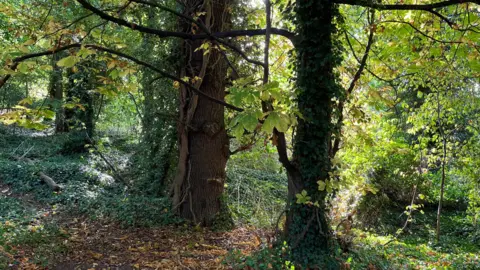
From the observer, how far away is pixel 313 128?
3793 mm

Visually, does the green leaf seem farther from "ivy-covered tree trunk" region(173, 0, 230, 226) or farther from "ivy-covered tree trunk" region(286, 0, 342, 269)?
"ivy-covered tree trunk" region(173, 0, 230, 226)

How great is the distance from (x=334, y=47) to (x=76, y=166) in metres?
8.93

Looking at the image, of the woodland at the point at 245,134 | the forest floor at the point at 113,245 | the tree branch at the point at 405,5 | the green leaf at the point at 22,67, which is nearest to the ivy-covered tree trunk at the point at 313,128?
the woodland at the point at 245,134

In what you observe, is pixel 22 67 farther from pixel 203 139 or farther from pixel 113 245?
pixel 203 139

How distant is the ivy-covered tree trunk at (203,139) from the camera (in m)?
6.14

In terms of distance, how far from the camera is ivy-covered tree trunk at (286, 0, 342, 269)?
366 cm

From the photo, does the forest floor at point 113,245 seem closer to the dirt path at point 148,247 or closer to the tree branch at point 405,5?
the dirt path at point 148,247

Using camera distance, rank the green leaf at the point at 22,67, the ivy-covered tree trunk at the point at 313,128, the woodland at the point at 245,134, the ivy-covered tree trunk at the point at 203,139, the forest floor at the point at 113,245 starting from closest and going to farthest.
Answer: the green leaf at the point at 22,67 → the woodland at the point at 245,134 → the ivy-covered tree trunk at the point at 313,128 → the forest floor at the point at 113,245 → the ivy-covered tree trunk at the point at 203,139

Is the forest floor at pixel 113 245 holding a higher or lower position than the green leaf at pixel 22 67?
lower

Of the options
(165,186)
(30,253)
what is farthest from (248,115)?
(165,186)

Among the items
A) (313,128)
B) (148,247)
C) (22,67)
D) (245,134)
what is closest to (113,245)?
(148,247)

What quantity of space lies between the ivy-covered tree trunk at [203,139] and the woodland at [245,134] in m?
0.03

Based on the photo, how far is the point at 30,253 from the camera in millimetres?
4453

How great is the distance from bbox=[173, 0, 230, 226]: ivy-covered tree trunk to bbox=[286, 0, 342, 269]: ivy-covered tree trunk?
259cm
